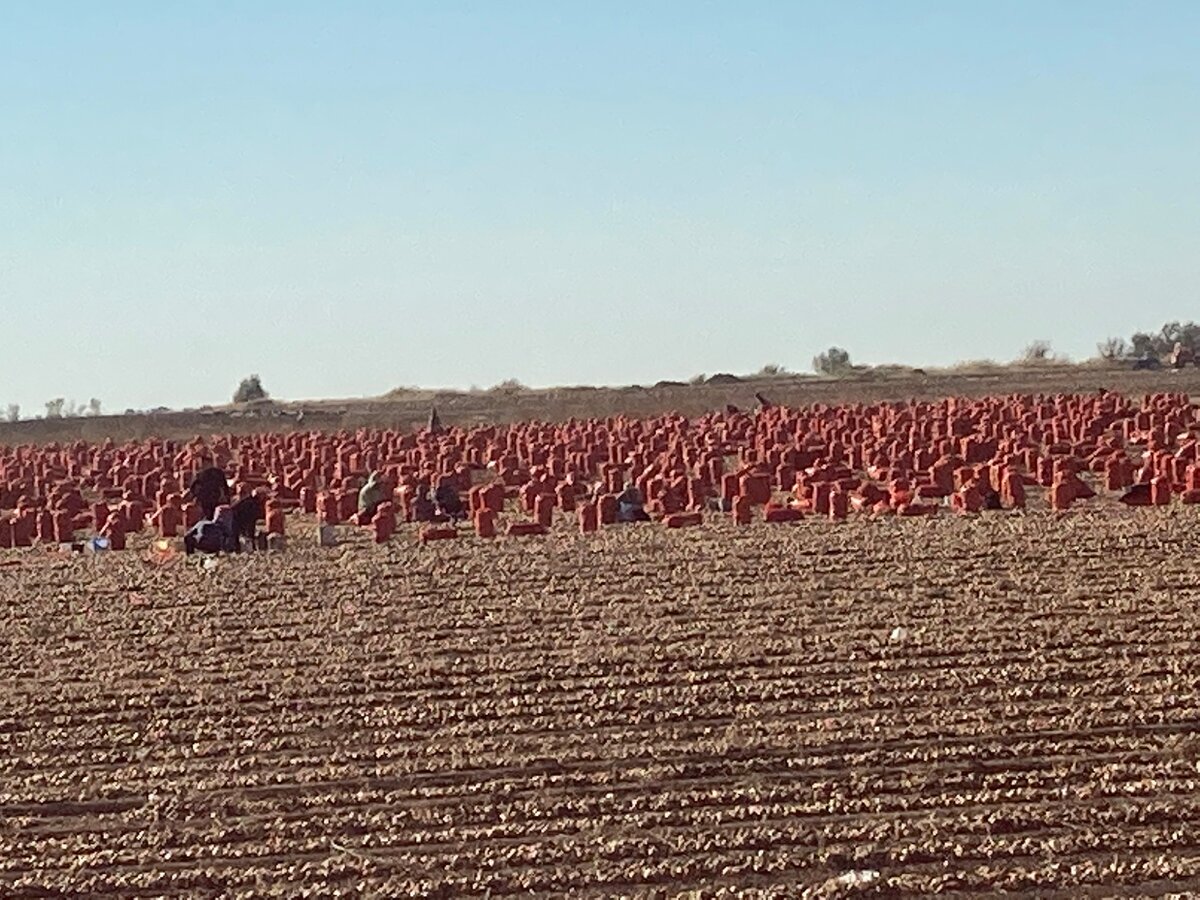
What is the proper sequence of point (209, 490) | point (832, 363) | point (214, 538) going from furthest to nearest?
1. point (832, 363)
2. point (209, 490)
3. point (214, 538)

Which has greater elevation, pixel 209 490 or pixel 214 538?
pixel 209 490

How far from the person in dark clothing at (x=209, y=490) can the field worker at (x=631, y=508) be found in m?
4.70

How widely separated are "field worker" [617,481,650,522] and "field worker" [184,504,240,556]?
163 inches

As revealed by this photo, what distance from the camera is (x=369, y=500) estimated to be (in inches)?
931

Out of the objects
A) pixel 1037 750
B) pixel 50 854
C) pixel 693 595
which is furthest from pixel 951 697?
pixel 50 854

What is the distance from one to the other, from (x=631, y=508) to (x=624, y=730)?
34.7ft

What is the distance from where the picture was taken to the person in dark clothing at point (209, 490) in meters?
23.1

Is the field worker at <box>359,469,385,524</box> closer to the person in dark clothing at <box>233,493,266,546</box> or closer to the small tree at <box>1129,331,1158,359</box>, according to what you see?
the person in dark clothing at <box>233,493,266,546</box>

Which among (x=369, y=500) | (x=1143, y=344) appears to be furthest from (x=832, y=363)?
(x=369, y=500)

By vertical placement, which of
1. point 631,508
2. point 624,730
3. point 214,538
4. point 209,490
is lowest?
point 624,730

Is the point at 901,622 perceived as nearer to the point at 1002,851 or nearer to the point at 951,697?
the point at 951,697

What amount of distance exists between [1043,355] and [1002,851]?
3120 inches

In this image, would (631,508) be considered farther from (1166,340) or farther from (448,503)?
(1166,340)

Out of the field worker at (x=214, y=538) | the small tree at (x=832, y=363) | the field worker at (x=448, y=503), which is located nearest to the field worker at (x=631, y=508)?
the field worker at (x=448, y=503)
